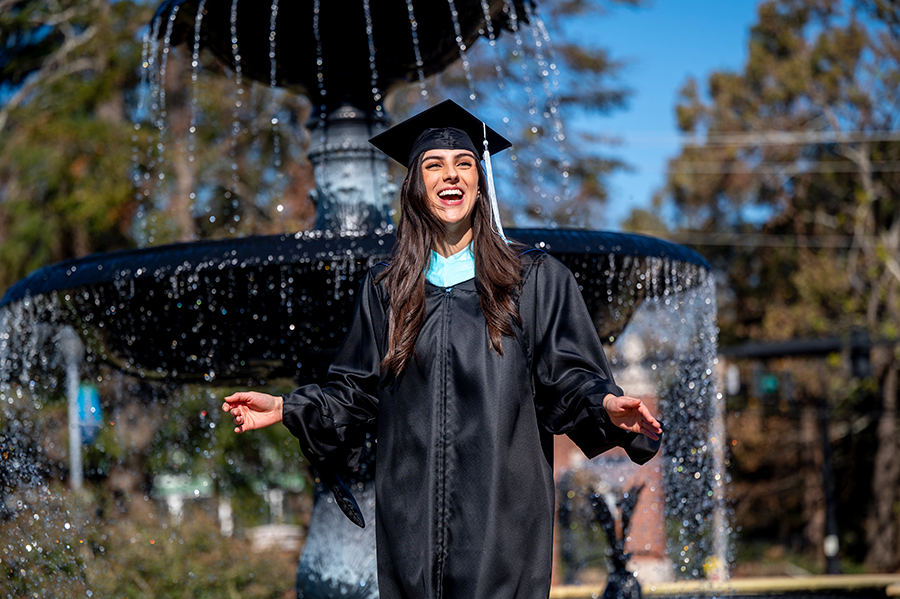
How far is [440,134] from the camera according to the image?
2969 millimetres

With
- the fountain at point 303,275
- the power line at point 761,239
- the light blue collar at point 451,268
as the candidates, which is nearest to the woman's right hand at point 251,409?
the light blue collar at point 451,268

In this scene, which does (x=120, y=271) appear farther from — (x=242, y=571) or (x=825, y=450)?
(x=825, y=450)

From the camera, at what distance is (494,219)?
293 centimetres

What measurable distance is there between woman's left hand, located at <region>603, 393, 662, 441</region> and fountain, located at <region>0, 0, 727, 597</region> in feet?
4.87

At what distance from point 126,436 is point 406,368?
1220 centimetres

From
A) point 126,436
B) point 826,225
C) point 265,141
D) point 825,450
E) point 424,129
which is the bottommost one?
point 825,450

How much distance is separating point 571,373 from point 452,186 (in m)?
0.64

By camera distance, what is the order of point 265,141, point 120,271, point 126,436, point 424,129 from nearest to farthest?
point 424,129, point 120,271, point 126,436, point 265,141

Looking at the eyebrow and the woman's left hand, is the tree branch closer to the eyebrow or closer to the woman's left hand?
the eyebrow

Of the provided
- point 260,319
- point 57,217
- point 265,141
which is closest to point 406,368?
point 260,319

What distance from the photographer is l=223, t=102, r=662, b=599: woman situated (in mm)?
2627

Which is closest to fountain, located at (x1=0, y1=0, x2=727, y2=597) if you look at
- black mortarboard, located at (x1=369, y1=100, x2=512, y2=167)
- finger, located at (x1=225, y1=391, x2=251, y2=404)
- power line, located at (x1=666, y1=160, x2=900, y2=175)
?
black mortarboard, located at (x1=369, y1=100, x2=512, y2=167)

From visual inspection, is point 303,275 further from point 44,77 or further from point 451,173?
point 44,77

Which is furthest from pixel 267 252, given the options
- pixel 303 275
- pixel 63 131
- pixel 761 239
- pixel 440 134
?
pixel 761 239
